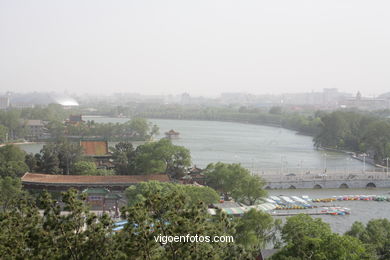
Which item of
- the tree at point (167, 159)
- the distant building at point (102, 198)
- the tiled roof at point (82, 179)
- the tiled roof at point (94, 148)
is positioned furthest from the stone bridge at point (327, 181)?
the distant building at point (102, 198)

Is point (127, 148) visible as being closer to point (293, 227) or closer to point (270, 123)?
point (293, 227)

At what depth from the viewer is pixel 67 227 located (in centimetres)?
367

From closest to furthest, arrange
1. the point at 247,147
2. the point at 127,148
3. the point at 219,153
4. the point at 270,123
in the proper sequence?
the point at 127,148, the point at 219,153, the point at 247,147, the point at 270,123

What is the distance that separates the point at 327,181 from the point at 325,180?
0.22 feet

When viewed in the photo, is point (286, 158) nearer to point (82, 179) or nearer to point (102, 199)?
point (82, 179)

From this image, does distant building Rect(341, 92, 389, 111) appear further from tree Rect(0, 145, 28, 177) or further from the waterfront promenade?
tree Rect(0, 145, 28, 177)

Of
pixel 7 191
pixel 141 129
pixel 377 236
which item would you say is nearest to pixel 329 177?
pixel 377 236

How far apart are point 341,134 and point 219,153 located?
6.52 meters

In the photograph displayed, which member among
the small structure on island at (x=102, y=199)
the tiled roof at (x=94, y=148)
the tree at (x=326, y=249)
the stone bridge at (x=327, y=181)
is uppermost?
the tree at (x=326, y=249)

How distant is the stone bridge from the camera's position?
1413cm

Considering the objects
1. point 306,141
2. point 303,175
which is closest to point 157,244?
point 303,175

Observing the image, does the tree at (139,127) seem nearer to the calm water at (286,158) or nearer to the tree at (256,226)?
the calm water at (286,158)

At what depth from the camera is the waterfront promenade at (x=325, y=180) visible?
557 inches

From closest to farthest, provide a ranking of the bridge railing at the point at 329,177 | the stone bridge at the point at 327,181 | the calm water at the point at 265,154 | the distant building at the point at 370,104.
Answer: the stone bridge at the point at 327,181 → the bridge railing at the point at 329,177 → the calm water at the point at 265,154 → the distant building at the point at 370,104
